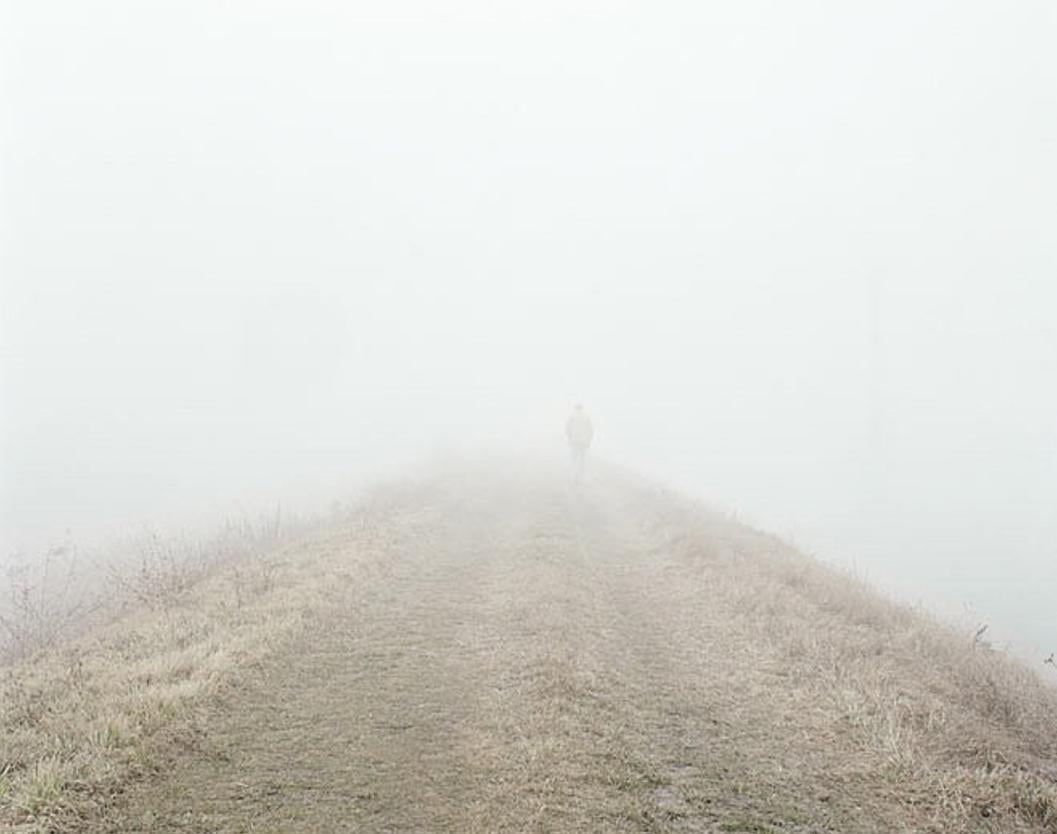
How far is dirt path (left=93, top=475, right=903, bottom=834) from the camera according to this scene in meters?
6.94

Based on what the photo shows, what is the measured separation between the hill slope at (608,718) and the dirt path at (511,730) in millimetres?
32

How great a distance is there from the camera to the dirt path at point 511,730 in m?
6.94

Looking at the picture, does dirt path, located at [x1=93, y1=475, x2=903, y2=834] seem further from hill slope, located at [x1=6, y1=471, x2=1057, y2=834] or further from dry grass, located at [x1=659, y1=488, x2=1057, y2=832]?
dry grass, located at [x1=659, y1=488, x2=1057, y2=832]

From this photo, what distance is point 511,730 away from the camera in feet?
28.7

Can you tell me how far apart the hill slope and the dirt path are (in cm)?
3

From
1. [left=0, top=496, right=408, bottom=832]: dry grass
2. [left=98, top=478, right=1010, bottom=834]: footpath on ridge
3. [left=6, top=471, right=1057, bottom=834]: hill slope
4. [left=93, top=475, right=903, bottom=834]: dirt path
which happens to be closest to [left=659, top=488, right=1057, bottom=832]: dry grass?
[left=6, top=471, right=1057, bottom=834]: hill slope

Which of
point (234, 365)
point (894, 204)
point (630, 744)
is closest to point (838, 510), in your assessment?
point (630, 744)

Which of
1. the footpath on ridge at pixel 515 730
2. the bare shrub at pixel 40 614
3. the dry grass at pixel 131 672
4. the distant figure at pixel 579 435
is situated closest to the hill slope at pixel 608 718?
the footpath on ridge at pixel 515 730

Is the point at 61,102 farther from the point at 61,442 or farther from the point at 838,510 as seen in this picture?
the point at 838,510

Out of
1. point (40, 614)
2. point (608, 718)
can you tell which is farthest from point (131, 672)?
point (40, 614)

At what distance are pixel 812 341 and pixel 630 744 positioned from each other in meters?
121

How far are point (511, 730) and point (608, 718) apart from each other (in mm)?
1193

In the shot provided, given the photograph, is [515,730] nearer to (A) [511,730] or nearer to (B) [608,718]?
(A) [511,730]

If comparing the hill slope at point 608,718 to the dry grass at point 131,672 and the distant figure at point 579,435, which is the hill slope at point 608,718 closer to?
the dry grass at point 131,672
